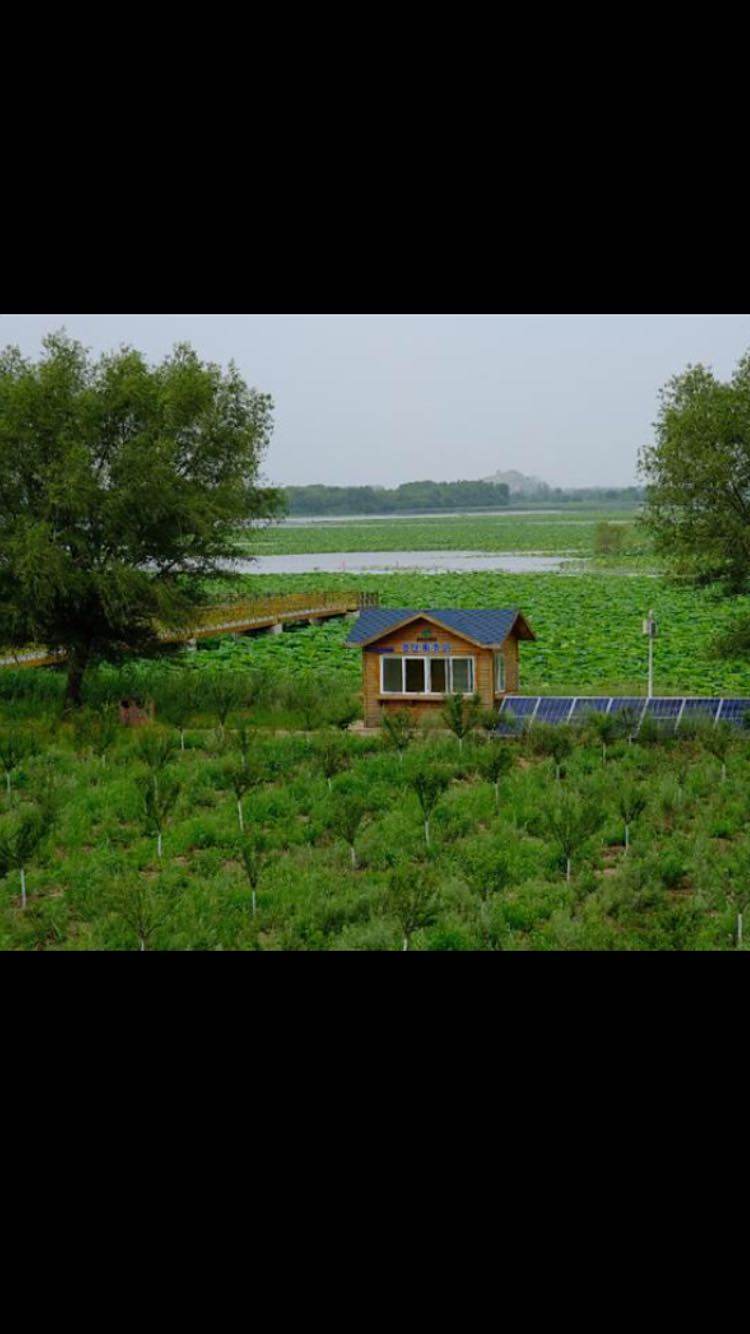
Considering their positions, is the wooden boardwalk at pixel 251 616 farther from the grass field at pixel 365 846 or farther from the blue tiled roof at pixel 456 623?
the blue tiled roof at pixel 456 623

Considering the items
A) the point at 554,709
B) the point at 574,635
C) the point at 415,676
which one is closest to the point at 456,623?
the point at 415,676

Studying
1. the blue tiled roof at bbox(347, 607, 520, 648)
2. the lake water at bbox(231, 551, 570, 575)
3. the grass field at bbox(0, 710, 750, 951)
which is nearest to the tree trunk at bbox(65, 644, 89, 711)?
the grass field at bbox(0, 710, 750, 951)

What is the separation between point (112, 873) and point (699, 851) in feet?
10.6

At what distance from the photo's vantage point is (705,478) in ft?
29.1

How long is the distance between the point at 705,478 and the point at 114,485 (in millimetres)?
4472

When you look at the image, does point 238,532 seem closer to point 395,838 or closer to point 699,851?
point 395,838

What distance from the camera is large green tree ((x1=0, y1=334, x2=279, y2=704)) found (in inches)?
385

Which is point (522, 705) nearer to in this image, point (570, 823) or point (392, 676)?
point (392, 676)

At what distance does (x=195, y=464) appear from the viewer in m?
10.3

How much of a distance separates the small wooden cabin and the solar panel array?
211mm

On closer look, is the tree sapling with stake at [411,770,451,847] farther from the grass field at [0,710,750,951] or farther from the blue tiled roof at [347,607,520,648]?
the blue tiled roof at [347,607,520,648]

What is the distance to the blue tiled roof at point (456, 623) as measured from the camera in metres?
8.73

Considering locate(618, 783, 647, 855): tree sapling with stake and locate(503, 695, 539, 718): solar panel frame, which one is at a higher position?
locate(503, 695, 539, 718): solar panel frame

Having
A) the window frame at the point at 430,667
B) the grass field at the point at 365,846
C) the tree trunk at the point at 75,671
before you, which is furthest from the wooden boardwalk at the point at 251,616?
the window frame at the point at 430,667
